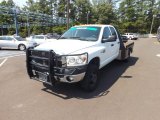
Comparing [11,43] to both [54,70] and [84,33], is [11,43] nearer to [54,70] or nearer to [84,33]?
[84,33]

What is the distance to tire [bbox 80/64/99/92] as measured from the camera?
5.48 meters

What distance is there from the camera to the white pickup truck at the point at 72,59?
16.6 feet

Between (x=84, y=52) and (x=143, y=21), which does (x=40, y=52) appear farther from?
(x=143, y=21)

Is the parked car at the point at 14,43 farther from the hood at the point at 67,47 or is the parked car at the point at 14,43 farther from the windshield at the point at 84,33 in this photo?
the hood at the point at 67,47

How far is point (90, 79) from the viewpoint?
564 centimetres

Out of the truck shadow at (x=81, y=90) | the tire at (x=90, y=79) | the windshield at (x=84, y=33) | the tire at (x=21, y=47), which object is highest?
the windshield at (x=84, y=33)

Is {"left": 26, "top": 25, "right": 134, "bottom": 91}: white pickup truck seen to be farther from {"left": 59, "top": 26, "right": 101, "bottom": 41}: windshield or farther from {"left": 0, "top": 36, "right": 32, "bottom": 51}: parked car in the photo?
{"left": 0, "top": 36, "right": 32, "bottom": 51}: parked car

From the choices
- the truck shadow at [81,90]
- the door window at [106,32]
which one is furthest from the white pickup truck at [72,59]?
the truck shadow at [81,90]

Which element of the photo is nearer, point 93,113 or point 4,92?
point 93,113

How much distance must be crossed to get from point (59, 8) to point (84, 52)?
67.3 m

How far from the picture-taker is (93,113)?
14.5 ft

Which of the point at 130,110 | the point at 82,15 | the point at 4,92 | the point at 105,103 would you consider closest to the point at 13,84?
the point at 4,92

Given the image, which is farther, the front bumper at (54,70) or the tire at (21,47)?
the tire at (21,47)

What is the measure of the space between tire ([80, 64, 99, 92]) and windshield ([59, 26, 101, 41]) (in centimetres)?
111
